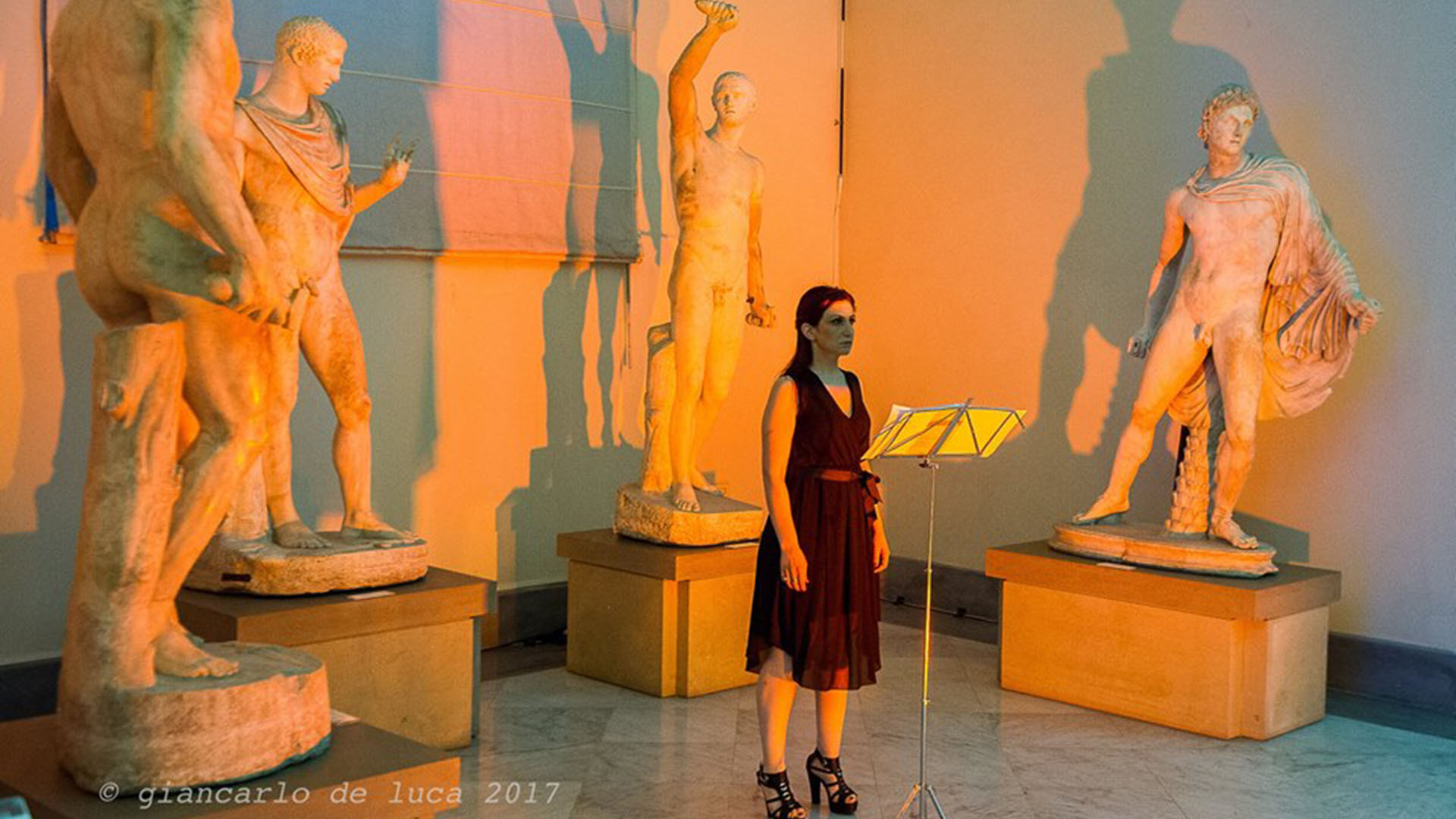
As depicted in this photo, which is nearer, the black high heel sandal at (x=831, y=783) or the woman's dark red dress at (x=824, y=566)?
the woman's dark red dress at (x=824, y=566)

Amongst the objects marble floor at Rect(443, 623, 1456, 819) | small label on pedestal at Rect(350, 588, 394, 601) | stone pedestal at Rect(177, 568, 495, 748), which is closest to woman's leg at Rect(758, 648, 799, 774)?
marble floor at Rect(443, 623, 1456, 819)

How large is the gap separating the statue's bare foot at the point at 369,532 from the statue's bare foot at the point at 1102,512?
299 cm

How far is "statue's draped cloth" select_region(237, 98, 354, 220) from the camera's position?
5.04 m

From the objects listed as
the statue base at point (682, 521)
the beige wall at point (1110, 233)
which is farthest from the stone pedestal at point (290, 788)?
the beige wall at point (1110, 233)

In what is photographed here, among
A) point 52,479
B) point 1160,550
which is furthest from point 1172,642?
point 52,479

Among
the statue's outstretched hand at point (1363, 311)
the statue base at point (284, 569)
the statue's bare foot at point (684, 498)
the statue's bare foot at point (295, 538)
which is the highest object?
the statue's outstretched hand at point (1363, 311)

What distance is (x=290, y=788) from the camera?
11.5 feet

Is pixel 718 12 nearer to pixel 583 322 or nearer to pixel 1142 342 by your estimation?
pixel 583 322

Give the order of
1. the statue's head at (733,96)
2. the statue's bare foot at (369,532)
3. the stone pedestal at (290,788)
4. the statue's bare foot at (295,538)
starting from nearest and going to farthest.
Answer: the stone pedestal at (290,788)
the statue's bare foot at (295,538)
the statue's bare foot at (369,532)
the statue's head at (733,96)

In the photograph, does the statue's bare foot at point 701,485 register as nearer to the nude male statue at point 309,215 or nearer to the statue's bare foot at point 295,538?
the nude male statue at point 309,215

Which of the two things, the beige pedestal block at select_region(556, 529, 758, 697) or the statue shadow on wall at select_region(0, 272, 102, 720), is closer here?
the statue shadow on wall at select_region(0, 272, 102, 720)

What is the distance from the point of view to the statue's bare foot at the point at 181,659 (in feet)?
11.7

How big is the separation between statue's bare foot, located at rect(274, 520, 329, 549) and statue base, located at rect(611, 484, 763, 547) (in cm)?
162

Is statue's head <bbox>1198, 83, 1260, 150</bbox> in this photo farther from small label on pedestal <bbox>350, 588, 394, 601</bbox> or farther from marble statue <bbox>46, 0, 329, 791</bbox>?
marble statue <bbox>46, 0, 329, 791</bbox>
